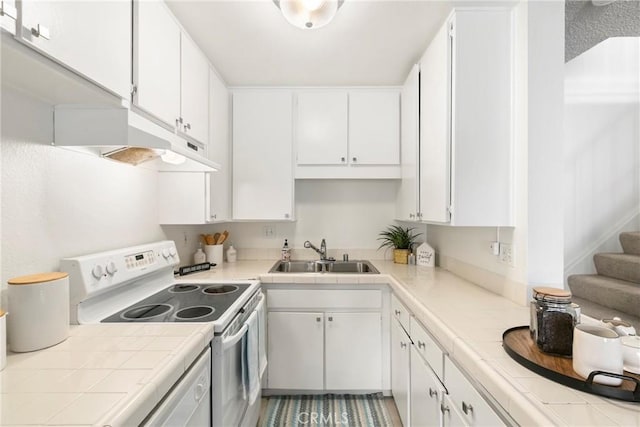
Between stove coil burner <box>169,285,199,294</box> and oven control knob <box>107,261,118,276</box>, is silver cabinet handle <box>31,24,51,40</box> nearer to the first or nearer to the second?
oven control knob <box>107,261,118,276</box>

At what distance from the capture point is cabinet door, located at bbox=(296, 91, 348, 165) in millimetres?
2455

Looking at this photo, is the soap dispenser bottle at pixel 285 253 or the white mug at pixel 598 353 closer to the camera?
the white mug at pixel 598 353

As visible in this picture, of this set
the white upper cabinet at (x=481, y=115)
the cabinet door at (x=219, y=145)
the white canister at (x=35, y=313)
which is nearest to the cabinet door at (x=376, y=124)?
the white upper cabinet at (x=481, y=115)

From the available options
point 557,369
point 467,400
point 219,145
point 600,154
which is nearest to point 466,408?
point 467,400

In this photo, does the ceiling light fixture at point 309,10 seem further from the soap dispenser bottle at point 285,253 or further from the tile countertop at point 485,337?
the soap dispenser bottle at point 285,253

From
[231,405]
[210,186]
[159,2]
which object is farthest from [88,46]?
[231,405]

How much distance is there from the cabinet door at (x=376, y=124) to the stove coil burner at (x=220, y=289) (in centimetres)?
148

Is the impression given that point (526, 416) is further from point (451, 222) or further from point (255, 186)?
point (255, 186)

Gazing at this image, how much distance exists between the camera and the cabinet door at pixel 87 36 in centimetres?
77

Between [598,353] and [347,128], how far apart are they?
A: 209 cm

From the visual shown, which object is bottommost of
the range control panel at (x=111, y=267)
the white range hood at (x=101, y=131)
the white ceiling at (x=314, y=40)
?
the range control panel at (x=111, y=267)

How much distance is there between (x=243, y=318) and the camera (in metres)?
1.49

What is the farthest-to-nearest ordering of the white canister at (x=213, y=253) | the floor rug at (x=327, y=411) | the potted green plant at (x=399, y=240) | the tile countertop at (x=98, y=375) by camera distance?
the potted green plant at (x=399, y=240), the white canister at (x=213, y=253), the floor rug at (x=327, y=411), the tile countertop at (x=98, y=375)

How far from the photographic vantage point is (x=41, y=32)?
2.51 feet
